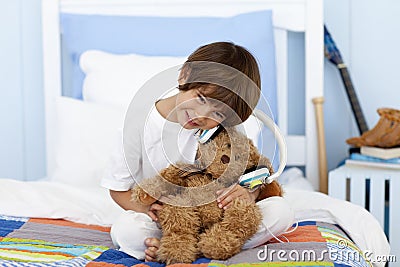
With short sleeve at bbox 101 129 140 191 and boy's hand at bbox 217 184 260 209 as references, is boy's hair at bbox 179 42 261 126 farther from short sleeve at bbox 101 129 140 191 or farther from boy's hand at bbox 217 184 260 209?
short sleeve at bbox 101 129 140 191

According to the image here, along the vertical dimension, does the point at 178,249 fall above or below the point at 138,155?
below

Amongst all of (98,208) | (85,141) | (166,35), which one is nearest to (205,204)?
(98,208)

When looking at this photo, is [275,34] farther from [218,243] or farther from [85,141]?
[218,243]

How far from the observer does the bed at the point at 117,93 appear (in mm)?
1699

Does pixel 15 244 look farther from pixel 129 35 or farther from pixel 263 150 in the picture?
pixel 129 35

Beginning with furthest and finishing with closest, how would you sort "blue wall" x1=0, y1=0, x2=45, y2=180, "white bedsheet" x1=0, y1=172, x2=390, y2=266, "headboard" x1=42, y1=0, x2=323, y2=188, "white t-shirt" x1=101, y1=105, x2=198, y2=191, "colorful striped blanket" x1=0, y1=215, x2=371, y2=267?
"blue wall" x1=0, y1=0, x2=45, y2=180, "headboard" x1=42, y1=0, x2=323, y2=188, "white bedsheet" x1=0, y1=172, x2=390, y2=266, "white t-shirt" x1=101, y1=105, x2=198, y2=191, "colorful striped blanket" x1=0, y1=215, x2=371, y2=267

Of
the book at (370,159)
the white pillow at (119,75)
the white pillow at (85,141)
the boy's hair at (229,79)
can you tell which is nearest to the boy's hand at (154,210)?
the boy's hair at (229,79)

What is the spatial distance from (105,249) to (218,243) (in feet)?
1.02

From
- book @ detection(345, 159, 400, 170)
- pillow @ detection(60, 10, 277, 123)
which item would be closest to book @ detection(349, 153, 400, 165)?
book @ detection(345, 159, 400, 170)

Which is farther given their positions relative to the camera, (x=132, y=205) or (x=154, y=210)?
(x=132, y=205)

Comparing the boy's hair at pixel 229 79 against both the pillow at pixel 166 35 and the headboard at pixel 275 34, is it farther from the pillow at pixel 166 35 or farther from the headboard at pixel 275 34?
the headboard at pixel 275 34

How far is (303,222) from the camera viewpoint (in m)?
1.69

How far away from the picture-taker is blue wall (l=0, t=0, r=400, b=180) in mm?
2539

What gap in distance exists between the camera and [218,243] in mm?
1331
